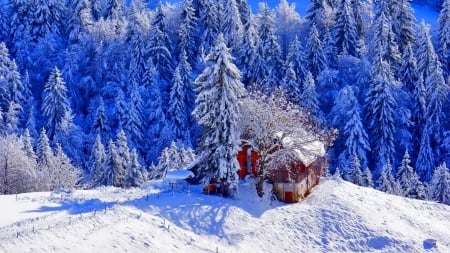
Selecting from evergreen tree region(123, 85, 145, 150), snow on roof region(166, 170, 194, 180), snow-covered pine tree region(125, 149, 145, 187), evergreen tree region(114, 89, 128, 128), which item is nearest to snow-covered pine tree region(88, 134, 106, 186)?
snow-covered pine tree region(125, 149, 145, 187)

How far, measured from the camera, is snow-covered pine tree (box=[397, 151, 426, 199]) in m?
66.3

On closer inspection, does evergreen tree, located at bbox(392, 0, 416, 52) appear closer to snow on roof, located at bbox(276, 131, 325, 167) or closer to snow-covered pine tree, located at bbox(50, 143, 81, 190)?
snow-covered pine tree, located at bbox(50, 143, 81, 190)

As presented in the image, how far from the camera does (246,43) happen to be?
89312mm

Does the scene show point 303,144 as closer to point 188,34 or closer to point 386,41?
point 386,41

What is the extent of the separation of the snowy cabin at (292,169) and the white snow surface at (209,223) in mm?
878

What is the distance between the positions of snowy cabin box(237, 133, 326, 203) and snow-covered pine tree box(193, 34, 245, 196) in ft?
11.0

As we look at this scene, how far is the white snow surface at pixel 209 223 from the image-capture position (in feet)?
108

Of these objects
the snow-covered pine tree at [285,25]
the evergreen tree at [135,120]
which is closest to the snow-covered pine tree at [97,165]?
the evergreen tree at [135,120]

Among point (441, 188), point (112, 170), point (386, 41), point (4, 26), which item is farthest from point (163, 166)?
point (4, 26)

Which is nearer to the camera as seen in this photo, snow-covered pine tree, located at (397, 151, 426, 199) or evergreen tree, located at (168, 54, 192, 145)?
snow-covered pine tree, located at (397, 151, 426, 199)

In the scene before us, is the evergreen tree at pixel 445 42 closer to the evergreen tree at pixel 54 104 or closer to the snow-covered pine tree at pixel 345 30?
the snow-covered pine tree at pixel 345 30

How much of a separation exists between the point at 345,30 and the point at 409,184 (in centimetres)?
3387

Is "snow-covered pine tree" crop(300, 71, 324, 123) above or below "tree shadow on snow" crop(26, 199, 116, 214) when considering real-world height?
above

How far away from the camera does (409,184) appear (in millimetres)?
67312
